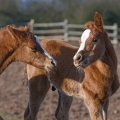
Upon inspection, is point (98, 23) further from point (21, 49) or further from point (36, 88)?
point (36, 88)

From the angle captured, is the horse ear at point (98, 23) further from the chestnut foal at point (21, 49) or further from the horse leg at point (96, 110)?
the horse leg at point (96, 110)

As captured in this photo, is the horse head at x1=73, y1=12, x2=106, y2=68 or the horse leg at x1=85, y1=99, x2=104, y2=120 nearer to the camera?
the horse head at x1=73, y1=12, x2=106, y2=68

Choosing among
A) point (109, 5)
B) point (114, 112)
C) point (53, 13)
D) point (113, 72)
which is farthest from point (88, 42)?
point (53, 13)

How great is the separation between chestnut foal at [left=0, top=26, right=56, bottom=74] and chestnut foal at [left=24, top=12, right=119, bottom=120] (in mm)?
486

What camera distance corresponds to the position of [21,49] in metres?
5.89

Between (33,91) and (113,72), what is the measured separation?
1.58 meters

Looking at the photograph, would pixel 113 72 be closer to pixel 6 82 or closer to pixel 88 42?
pixel 88 42

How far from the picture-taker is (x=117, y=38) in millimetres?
24438

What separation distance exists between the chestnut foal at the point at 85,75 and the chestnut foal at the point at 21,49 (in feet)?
1.59

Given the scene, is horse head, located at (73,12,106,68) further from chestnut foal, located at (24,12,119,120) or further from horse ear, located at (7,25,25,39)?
horse ear, located at (7,25,25,39)

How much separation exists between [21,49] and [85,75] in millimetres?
1243

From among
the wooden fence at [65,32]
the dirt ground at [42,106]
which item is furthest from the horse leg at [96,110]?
the wooden fence at [65,32]

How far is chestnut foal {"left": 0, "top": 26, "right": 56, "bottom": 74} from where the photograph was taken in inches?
231

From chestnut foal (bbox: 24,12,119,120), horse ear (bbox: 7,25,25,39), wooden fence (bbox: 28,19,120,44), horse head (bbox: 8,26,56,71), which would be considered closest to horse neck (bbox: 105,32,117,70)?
chestnut foal (bbox: 24,12,119,120)
